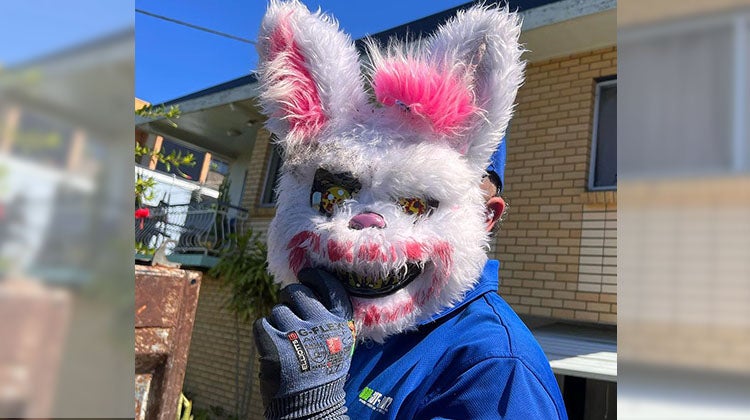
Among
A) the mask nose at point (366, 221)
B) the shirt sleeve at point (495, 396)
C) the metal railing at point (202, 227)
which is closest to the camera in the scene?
the shirt sleeve at point (495, 396)

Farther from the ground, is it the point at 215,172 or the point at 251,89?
the point at 251,89

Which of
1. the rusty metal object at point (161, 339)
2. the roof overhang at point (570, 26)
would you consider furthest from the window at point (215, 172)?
the rusty metal object at point (161, 339)

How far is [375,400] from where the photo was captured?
134cm

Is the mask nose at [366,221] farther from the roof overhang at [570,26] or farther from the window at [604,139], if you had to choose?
the window at [604,139]

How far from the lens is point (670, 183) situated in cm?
61

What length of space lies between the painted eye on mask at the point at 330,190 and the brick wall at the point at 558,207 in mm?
3533

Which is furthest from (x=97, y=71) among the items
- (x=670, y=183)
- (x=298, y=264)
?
(x=298, y=264)

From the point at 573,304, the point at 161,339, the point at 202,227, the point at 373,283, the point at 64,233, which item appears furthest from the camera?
the point at 202,227

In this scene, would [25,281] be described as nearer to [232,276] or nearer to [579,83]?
[579,83]

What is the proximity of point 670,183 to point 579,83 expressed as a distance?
496 cm

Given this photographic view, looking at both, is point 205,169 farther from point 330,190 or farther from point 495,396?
point 495,396

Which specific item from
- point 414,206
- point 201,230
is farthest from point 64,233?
point 201,230

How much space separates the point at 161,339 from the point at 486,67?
1478mm

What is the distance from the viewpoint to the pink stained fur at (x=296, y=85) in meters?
1.62
